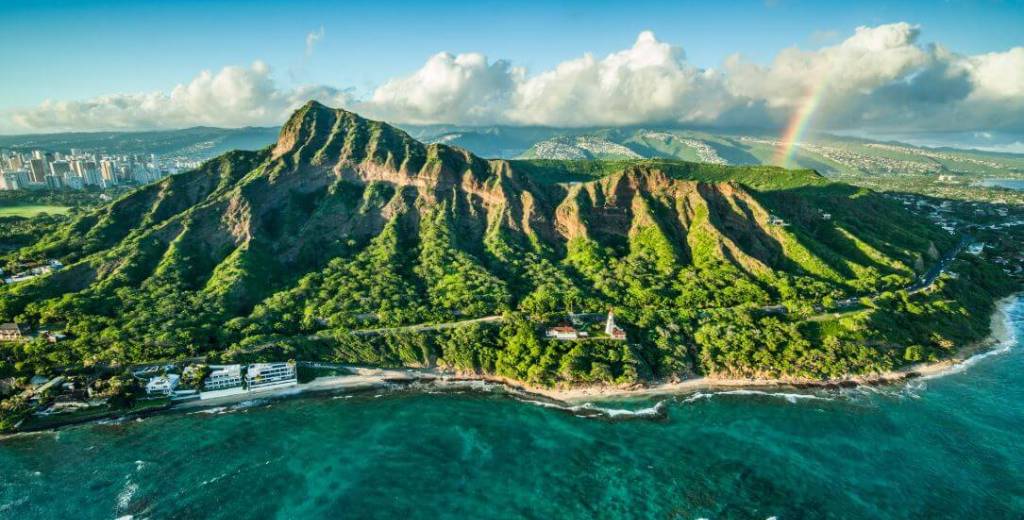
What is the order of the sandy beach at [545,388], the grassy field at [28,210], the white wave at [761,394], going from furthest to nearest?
the grassy field at [28,210] → the sandy beach at [545,388] → the white wave at [761,394]

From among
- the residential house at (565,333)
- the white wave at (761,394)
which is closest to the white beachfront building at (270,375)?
the residential house at (565,333)

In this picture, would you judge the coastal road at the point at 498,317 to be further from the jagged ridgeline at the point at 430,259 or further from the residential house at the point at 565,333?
the residential house at the point at 565,333

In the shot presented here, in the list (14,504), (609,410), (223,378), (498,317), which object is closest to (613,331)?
(609,410)

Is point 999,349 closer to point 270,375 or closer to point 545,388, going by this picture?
point 545,388

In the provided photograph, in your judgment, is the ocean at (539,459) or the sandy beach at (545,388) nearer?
the ocean at (539,459)

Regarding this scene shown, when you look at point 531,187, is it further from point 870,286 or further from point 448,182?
point 870,286

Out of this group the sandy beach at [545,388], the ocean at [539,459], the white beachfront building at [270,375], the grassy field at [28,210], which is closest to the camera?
the ocean at [539,459]
